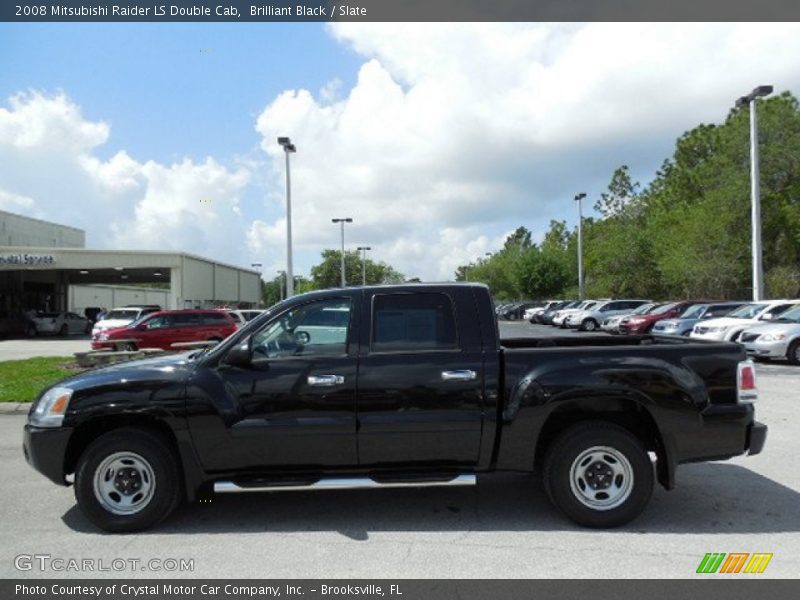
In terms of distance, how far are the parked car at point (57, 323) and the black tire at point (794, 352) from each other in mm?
36376

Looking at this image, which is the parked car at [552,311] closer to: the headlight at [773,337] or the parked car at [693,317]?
the parked car at [693,317]

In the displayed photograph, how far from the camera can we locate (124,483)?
523 cm

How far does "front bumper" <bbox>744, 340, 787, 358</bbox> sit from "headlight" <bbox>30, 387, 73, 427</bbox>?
1623cm

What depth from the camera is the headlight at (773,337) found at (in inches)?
669

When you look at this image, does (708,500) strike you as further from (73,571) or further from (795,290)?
(795,290)

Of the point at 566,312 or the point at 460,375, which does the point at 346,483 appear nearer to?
the point at 460,375

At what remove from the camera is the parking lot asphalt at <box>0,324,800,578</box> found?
4457 mm

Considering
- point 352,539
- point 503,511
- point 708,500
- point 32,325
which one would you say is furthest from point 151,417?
point 32,325

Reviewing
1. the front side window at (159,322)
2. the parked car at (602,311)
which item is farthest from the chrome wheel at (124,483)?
the parked car at (602,311)

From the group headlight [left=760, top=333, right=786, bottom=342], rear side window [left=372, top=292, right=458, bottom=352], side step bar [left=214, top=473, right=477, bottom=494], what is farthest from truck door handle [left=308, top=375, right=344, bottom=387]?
headlight [left=760, top=333, right=786, bottom=342]

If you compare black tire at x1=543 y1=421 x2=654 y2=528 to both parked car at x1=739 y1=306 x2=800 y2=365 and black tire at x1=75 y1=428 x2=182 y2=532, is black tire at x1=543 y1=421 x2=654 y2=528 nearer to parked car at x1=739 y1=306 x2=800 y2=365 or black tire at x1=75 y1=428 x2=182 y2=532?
black tire at x1=75 y1=428 x2=182 y2=532

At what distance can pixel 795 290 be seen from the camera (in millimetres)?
36625

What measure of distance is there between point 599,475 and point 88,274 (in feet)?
164
